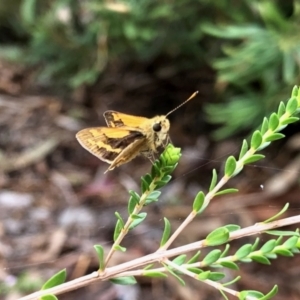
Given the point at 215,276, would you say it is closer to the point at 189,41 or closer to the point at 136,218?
the point at 136,218

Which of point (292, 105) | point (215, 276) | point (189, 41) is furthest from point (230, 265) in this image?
point (189, 41)

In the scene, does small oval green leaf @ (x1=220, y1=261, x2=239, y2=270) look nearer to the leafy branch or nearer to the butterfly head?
the leafy branch

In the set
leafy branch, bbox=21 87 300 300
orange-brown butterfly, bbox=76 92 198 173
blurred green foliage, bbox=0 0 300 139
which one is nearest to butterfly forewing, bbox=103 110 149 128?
orange-brown butterfly, bbox=76 92 198 173

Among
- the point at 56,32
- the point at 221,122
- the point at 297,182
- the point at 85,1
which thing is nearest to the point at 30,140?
the point at 56,32

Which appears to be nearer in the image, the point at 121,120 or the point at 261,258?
the point at 261,258

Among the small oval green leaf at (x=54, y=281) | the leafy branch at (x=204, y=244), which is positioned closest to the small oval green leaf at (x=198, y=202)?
the leafy branch at (x=204, y=244)

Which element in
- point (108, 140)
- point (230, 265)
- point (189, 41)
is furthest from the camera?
point (189, 41)

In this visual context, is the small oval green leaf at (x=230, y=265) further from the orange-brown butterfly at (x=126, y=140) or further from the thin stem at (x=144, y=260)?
the orange-brown butterfly at (x=126, y=140)
